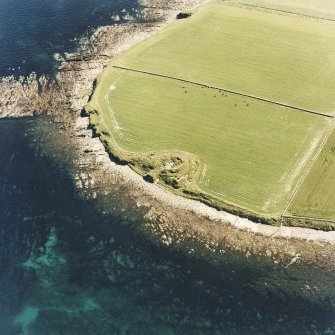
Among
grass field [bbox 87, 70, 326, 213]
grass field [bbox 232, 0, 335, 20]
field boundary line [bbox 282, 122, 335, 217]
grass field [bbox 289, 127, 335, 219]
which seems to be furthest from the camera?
grass field [bbox 232, 0, 335, 20]

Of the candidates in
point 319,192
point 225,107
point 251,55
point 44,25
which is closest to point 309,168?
point 319,192

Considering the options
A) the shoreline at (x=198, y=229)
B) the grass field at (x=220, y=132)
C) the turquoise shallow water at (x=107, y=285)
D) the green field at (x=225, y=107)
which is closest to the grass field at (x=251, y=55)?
the green field at (x=225, y=107)

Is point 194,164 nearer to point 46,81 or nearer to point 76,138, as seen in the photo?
point 76,138

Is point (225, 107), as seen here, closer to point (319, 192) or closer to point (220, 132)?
point (220, 132)

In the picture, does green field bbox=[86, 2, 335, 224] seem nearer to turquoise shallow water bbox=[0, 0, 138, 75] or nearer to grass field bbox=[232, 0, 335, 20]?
grass field bbox=[232, 0, 335, 20]

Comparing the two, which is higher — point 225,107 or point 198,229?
point 225,107

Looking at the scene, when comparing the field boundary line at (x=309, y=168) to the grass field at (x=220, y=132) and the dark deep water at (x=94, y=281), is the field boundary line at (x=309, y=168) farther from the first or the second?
the dark deep water at (x=94, y=281)

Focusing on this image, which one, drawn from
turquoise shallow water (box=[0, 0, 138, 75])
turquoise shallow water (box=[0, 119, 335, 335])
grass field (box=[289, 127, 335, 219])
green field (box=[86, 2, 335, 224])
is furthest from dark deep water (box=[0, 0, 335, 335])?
turquoise shallow water (box=[0, 0, 138, 75])
